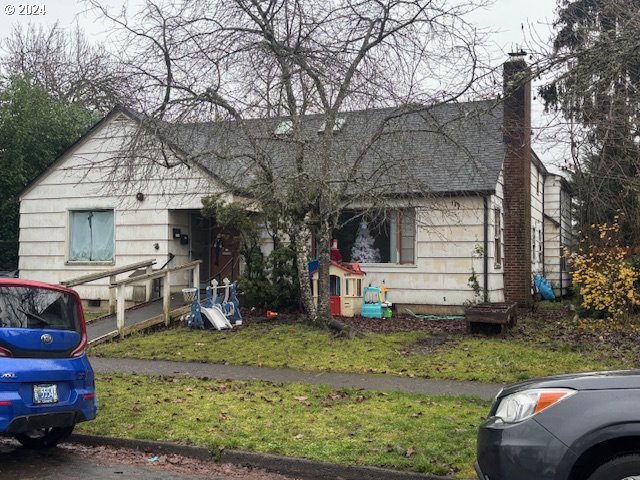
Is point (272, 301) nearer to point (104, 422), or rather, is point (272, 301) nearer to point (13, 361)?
point (104, 422)

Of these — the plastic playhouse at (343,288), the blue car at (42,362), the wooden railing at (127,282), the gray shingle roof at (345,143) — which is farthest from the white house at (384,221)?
the blue car at (42,362)

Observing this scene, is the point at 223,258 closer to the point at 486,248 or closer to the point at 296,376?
the point at 486,248

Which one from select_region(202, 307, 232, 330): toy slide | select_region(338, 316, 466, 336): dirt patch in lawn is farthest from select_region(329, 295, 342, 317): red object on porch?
select_region(202, 307, 232, 330): toy slide

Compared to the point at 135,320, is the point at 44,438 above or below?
below

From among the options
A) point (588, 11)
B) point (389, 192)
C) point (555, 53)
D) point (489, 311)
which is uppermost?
point (588, 11)

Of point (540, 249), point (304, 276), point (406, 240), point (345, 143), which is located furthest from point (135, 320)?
point (540, 249)

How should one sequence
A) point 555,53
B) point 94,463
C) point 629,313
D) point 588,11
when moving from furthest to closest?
point 629,313
point 588,11
point 555,53
point 94,463

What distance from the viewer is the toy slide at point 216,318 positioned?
13.8 m

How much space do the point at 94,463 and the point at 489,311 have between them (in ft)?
27.7

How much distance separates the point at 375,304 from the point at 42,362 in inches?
415

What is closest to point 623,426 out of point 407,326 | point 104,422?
point 104,422

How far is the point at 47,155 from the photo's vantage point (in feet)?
68.9

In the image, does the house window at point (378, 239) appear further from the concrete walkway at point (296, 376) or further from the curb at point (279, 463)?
the curb at point (279, 463)

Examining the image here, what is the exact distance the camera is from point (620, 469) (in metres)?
3.72
